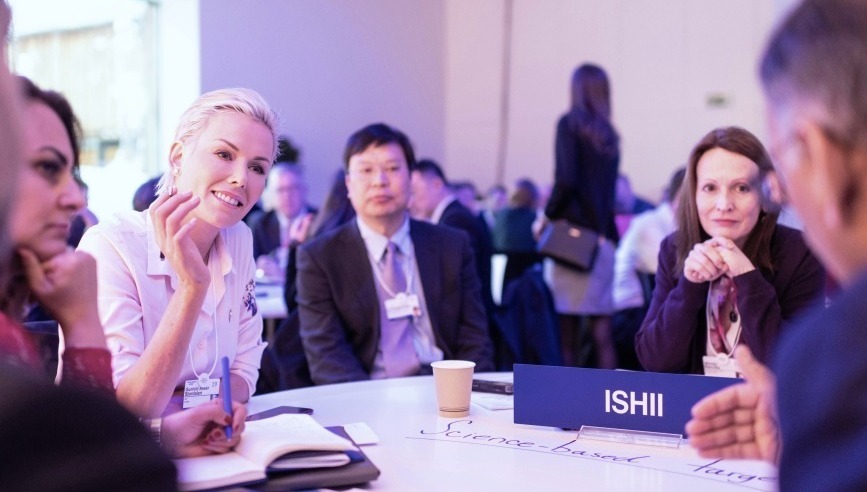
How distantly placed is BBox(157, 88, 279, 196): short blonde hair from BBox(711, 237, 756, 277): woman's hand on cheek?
1205 millimetres

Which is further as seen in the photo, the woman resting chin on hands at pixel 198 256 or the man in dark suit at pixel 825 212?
the woman resting chin on hands at pixel 198 256

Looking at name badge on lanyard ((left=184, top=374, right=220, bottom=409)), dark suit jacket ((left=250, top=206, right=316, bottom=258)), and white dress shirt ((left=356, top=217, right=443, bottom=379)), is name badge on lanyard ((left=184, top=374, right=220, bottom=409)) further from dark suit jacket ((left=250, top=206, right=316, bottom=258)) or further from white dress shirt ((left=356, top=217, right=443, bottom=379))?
dark suit jacket ((left=250, top=206, right=316, bottom=258))

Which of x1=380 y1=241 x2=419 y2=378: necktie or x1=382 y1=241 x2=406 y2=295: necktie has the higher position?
x1=382 y1=241 x2=406 y2=295: necktie

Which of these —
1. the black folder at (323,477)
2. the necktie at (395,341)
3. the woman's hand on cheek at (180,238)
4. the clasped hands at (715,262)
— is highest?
the woman's hand on cheek at (180,238)

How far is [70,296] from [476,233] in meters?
3.49

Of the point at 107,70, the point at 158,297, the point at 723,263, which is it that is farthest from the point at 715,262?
the point at 107,70

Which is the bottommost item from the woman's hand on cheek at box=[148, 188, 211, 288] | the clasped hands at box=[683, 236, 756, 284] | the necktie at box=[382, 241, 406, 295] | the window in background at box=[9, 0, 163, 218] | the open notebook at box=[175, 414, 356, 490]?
the open notebook at box=[175, 414, 356, 490]

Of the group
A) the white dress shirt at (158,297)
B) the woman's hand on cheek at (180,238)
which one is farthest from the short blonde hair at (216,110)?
the woman's hand on cheek at (180,238)

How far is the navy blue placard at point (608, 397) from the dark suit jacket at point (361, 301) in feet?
3.52

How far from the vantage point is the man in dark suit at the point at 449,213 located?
14.6 feet

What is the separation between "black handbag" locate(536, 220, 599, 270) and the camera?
474 cm

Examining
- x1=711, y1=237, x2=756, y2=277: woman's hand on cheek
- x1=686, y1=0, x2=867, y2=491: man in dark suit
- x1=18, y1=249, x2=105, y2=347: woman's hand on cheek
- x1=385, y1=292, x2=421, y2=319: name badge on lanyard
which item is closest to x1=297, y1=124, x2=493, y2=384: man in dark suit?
x1=385, y1=292, x2=421, y2=319: name badge on lanyard

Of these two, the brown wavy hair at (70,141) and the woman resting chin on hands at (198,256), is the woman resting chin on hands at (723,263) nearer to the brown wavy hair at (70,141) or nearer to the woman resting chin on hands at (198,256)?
the woman resting chin on hands at (198,256)

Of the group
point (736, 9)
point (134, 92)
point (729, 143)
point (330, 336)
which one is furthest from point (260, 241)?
point (736, 9)
